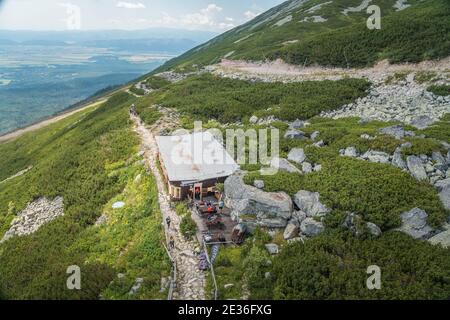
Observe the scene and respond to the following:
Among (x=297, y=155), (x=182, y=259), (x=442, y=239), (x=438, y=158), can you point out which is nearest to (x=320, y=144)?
(x=297, y=155)

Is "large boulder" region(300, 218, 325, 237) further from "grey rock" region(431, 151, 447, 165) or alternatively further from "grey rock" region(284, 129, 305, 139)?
"grey rock" region(284, 129, 305, 139)

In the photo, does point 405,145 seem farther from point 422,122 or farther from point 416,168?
point 422,122

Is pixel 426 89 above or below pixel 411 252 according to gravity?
above

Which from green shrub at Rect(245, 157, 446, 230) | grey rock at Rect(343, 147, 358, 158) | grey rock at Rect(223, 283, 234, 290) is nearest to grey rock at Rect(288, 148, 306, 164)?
green shrub at Rect(245, 157, 446, 230)

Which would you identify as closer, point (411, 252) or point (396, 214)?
point (411, 252)

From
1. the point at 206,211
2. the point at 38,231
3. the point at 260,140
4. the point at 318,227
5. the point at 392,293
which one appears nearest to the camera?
the point at 392,293

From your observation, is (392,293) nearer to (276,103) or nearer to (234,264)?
(234,264)

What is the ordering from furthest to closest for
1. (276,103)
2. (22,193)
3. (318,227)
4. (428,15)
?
(428,15)
(276,103)
(22,193)
(318,227)
